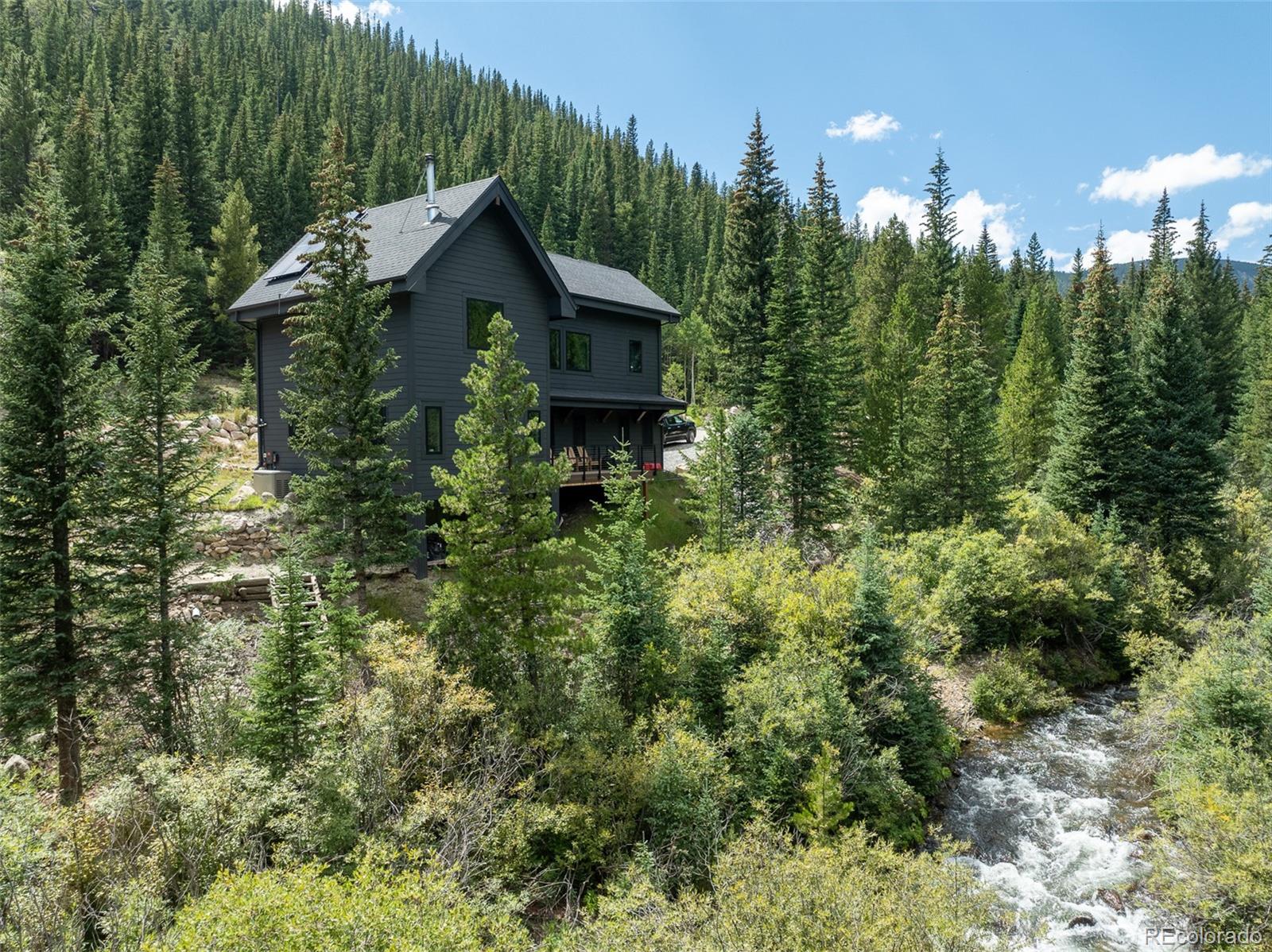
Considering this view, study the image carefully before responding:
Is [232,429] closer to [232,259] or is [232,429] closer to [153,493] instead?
[232,259]

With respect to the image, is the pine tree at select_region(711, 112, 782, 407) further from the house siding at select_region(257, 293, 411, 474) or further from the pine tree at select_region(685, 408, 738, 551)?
the house siding at select_region(257, 293, 411, 474)

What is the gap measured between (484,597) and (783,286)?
2199 centimetres

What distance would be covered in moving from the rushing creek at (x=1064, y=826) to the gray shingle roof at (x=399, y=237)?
2145 cm

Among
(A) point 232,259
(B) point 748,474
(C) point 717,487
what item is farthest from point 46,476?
(A) point 232,259

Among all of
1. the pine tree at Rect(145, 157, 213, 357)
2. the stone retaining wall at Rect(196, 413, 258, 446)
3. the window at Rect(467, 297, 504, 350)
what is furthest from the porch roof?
the pine tree at Rect(145, 157, 213, 357)

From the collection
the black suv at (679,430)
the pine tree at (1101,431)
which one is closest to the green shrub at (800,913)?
the pine tree at (1101,431)

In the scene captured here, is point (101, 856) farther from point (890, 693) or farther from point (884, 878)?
point (890, 693)

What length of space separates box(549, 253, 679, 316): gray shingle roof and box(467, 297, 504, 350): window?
6412 millimetres

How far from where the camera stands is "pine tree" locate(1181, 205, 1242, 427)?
163 feet

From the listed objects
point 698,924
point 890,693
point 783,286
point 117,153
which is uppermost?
point 117,153

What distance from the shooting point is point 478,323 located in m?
23.2

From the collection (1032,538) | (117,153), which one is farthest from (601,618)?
(117,153)

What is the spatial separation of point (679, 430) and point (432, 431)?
23.0 metres

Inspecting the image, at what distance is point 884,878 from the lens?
10.2 meters
